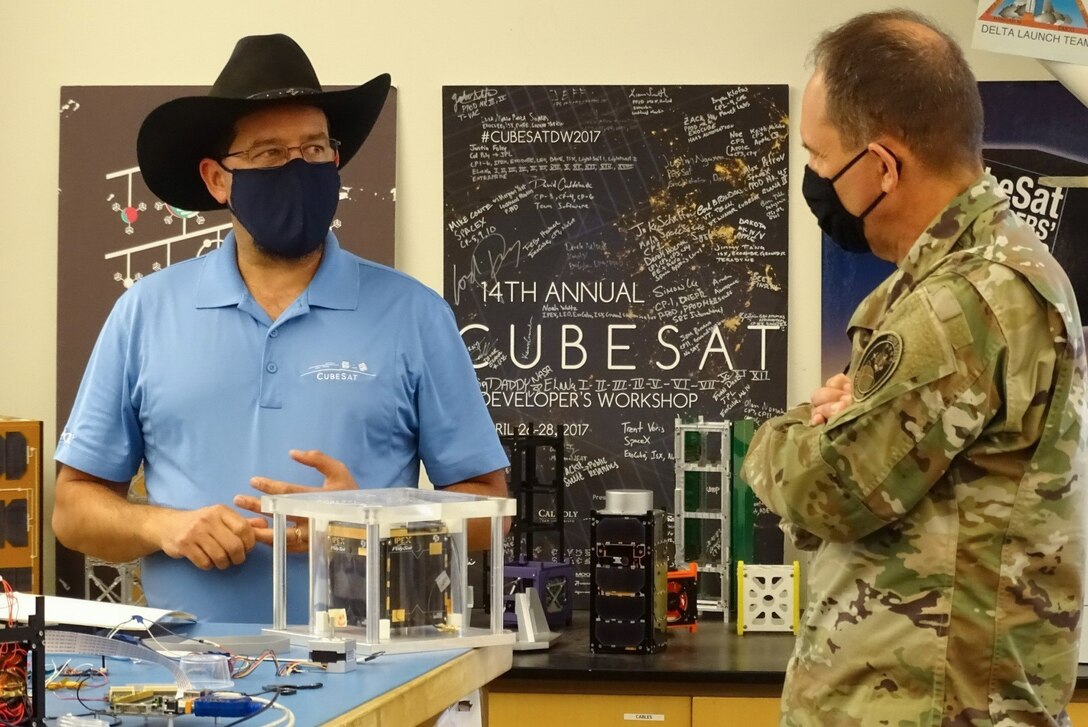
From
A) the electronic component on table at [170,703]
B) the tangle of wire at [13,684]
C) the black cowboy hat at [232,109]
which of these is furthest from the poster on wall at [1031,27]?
the tangle of wire at [13,684]

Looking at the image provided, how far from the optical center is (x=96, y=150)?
4.04 metres

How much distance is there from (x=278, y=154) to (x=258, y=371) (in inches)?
14.9

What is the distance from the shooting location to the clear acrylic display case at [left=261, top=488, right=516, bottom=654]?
1729 mm

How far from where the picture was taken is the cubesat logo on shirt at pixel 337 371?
2.25m

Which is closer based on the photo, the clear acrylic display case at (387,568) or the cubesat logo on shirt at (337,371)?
the clear acrylic display case at (387,568)

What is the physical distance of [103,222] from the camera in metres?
4.03

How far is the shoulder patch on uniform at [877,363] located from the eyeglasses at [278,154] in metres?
1.11

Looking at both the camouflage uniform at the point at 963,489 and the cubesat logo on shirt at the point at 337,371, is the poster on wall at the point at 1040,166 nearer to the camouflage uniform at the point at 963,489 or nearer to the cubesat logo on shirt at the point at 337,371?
the cubesat logo on shirt at the point at 337,371

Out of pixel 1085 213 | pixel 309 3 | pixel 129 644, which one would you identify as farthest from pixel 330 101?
pixel 1085 213

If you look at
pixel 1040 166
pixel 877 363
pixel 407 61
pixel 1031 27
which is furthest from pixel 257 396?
pixel 1040 166

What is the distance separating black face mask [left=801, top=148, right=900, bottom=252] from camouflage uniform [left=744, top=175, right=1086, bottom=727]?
17cm

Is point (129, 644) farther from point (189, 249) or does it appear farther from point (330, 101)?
point (189, 249)

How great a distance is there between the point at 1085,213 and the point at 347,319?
7.90ft

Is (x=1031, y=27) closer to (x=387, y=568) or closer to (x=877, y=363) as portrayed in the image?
(x=877, y=363)
